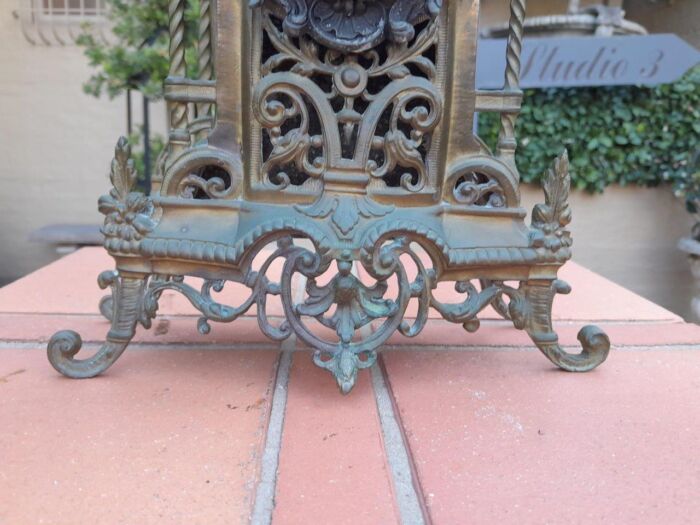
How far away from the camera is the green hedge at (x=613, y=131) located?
2645mm

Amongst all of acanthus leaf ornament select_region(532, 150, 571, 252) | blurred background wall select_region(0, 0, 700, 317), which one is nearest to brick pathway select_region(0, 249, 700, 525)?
acanthus leaf ornament select_region(532, 150, 571, 252)

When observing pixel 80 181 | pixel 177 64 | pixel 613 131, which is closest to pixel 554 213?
pixel 177 64

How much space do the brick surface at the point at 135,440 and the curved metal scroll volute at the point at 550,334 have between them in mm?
361

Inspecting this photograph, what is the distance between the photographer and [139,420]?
0.67m

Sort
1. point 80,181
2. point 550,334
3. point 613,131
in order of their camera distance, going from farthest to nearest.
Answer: point 80,181
point 613,131
point 550,334

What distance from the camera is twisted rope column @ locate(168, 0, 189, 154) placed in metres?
0.75

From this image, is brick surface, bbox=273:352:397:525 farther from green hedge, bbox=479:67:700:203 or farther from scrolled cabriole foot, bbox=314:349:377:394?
green hedge, bbox=479:67:700:203

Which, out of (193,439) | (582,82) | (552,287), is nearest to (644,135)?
(582,82)

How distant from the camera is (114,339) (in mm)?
792

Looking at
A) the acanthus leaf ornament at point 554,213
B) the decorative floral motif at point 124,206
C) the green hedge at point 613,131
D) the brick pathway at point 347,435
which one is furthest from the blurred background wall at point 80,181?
the decorative floral motif at point 124,206

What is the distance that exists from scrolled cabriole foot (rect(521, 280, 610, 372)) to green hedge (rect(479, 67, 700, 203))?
1973mm

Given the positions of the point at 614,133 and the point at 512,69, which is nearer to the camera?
the point at 512,69

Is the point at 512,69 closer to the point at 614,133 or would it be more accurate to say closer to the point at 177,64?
the point at 177,64

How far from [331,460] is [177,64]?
51 centimetres
